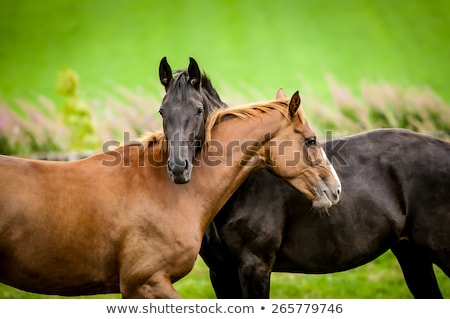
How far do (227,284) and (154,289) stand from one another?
1.01 m

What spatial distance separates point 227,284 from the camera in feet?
15.3

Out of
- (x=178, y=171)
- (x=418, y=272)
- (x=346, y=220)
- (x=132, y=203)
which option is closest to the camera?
(x=178, y=171)

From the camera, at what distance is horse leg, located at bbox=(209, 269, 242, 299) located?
4645mm

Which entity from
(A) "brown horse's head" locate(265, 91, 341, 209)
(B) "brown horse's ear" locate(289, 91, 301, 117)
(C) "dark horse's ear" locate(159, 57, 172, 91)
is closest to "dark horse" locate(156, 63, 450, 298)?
(A) "brown horse's head" locate(265, 91, 341, 209)

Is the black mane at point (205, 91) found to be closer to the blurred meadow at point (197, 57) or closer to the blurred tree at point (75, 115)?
the blurred meadow at point (197, 57)

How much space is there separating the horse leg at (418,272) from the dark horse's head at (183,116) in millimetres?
2126

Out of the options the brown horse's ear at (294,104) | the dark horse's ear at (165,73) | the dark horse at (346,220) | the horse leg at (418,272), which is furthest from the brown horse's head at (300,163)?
the horse leg at (418,272)

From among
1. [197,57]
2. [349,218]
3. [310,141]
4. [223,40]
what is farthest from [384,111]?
[310,141]

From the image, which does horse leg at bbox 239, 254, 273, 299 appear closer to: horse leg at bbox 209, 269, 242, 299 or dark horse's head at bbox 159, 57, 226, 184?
horse leg at bbox 209, 269, 242, 299

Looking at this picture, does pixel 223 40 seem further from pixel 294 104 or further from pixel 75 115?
pixel 294 104

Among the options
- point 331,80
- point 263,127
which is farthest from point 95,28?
point 263,127

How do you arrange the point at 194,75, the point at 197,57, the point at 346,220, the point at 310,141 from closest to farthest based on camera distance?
the point at 194,75 < the point at 310,141 < the point at 346,220 < the point at 197,57

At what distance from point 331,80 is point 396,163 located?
5816 millimetres

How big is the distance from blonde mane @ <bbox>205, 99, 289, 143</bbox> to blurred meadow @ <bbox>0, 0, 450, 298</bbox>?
4753mm
